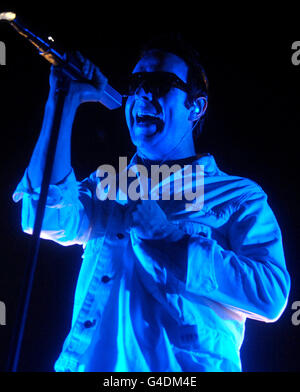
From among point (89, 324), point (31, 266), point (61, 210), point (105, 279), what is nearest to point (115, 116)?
point (61, 210)

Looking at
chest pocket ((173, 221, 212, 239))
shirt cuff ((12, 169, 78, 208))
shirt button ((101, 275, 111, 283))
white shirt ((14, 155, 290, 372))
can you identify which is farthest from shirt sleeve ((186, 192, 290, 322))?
shirt cuff ((12, 169, 78, 208))

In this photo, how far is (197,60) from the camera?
6.63ft

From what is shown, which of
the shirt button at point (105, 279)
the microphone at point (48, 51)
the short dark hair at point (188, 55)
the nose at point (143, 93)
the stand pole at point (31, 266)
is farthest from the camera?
the short dark hair at point (188, 55)

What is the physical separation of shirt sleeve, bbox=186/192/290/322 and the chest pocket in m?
0.12

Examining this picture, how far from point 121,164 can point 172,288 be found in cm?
76

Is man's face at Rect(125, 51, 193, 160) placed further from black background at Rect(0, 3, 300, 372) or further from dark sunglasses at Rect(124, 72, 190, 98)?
black background at Rect(0, 3, 300, 372)

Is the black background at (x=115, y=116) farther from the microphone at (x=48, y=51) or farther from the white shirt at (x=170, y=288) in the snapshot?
the microphone at (x=48, y=51)

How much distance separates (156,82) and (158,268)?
0.75 m

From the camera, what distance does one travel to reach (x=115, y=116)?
8.52ft

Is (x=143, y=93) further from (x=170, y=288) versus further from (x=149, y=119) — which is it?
(x=170, y=288)

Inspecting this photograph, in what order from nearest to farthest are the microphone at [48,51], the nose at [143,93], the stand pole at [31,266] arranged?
the stand pole at [31,266] → the microphone at [48,51] → the nose at [143,93]

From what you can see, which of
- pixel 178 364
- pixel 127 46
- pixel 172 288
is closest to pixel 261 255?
pixel 172 288

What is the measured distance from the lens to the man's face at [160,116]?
184 centimetres

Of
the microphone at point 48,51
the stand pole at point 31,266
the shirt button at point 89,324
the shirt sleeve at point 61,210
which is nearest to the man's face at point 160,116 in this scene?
the shirt sleeve at point 61,210
